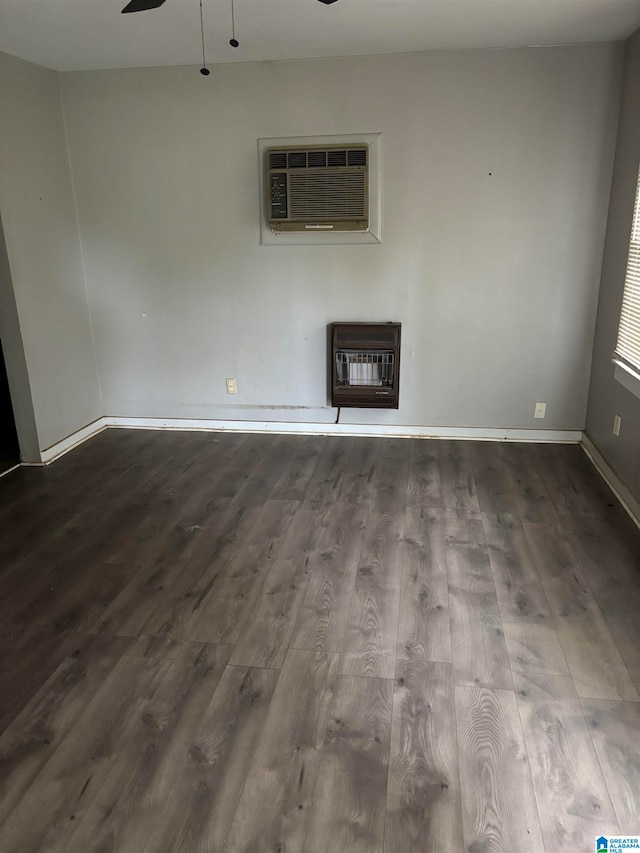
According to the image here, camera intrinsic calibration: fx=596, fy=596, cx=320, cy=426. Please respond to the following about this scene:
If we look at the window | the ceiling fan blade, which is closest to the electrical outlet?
the window

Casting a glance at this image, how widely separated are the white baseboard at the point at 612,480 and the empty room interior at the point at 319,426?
4 centimetres

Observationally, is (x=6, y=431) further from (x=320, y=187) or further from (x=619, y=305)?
(x=619, y=305)

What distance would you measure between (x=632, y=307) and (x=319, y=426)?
212 cm

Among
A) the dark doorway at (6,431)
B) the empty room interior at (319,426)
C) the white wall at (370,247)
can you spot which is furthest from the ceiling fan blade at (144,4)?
the dark doorway at (6,431)

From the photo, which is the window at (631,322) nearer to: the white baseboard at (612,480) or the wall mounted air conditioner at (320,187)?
the white baseboard at (612,480)

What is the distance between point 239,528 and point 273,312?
173 centimetres

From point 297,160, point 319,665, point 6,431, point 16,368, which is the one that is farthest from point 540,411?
point 6,431

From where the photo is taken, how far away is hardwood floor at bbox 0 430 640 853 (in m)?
1.54

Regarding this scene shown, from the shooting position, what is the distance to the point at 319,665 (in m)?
2.06

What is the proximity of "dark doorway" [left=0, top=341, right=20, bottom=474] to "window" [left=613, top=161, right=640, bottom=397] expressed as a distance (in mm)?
3676

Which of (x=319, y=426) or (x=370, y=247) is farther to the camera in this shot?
(x=319, y=426)

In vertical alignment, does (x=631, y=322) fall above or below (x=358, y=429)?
above

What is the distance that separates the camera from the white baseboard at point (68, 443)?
3852 mm

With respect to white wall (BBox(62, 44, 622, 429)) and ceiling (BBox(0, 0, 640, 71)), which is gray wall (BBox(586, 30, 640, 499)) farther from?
ceiling (BBox(0, 0, 640, 71))
